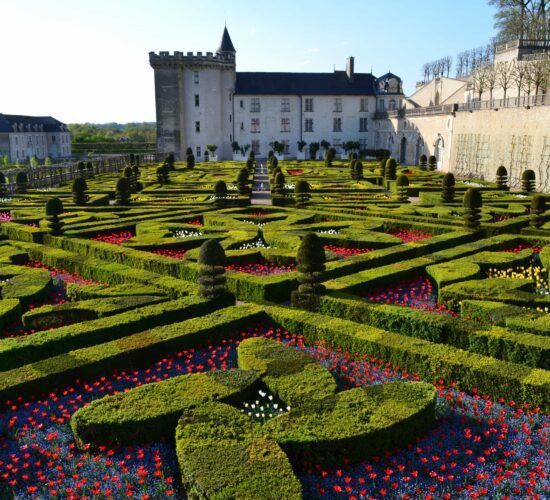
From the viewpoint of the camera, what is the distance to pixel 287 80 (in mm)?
63094

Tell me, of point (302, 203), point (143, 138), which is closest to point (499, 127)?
point (302, 203)

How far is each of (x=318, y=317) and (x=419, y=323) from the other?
1.73 m

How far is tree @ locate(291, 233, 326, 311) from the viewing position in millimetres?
10578

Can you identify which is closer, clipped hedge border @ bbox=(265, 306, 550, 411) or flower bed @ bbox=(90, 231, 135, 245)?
clipped hedge border @ bbox=(265, 306, 550, 411)

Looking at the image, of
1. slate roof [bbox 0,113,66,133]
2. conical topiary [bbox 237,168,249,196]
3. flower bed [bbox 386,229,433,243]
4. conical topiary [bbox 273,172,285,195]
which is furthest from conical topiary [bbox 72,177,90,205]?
slate roof [bbox 0,113,66,133]

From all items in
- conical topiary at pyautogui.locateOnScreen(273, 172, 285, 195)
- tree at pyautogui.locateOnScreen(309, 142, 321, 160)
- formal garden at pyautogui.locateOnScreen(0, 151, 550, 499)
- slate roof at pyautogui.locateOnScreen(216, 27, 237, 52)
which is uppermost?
slate roof at pyautogui.locateOnScreen(216, 27, 237, 52)

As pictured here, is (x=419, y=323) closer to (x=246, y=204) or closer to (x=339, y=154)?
(x=246, y=204)

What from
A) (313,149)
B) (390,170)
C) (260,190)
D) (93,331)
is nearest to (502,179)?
(390,170)

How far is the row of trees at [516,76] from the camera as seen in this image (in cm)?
3800

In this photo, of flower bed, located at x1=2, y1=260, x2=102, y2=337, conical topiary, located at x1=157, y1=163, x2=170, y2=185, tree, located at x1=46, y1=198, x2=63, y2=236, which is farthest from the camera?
conical topiary, located at x1=157, y1=163, x2=170, y2=185

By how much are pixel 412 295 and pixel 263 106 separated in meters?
53.2

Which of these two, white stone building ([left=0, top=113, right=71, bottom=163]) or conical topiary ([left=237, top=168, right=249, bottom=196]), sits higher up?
white stone building ([left=0, top=113, right=71, bottom=163])

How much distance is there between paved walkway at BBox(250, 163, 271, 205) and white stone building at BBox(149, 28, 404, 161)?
15232mm

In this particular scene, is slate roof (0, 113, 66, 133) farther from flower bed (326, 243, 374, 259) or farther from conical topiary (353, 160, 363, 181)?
flower bed (326, 243, 374, 259)
